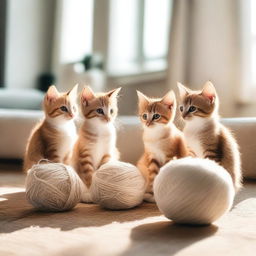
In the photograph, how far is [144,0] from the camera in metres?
3.18

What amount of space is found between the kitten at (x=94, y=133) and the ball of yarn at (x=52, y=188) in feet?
0.58

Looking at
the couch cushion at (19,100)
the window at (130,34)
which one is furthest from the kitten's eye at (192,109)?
the window at (130,34)

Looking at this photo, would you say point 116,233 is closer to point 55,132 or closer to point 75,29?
point 55,132

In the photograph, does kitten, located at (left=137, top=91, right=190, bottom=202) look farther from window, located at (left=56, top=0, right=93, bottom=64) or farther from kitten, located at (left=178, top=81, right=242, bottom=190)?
window, located at (left=56, top=0, right=93, bottom=64)

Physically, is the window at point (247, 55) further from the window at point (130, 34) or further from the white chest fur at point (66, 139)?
the white chest fur at point (66, 139)

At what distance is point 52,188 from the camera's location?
49.5 inches

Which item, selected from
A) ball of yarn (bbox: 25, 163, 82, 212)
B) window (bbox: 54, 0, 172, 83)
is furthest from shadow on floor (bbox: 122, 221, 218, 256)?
window (bbox: 54, 0, 172, 83)

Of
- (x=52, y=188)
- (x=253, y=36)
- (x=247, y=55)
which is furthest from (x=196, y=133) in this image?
(x=253, y=36)

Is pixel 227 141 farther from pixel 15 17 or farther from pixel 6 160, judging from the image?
pixel 15 17

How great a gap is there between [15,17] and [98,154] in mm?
2436

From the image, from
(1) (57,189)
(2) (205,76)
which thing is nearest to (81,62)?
(2) (205,76)

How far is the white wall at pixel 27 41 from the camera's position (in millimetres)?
3633

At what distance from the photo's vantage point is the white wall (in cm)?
363

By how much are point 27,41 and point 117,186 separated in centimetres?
265
